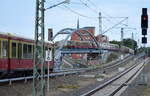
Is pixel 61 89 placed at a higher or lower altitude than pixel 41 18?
lower

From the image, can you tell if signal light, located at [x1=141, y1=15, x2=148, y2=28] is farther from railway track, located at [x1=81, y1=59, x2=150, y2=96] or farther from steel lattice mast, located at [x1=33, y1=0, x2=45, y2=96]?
steel lattice mast, located at [x1=33, y1=0, x2=45, y2=96]

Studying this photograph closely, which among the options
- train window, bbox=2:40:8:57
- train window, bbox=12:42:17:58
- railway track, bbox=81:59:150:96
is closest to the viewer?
train window, bbox=2:40:8:57

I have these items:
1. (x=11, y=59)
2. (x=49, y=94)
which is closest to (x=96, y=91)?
(x=49, y=94)

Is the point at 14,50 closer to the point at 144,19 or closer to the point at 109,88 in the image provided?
the point at 109,88

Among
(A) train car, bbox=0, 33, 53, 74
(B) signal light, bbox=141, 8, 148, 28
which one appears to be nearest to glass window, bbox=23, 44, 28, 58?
(A) train car, bbox=0, 33, 53, 74

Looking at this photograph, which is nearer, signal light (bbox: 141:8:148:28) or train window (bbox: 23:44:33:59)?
signal light (bbox: 141:8:148:28)

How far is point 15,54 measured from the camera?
94.5 ft

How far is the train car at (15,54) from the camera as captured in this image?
26.9m

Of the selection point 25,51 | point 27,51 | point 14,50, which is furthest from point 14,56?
point 27,51

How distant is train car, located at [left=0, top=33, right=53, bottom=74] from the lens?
2694 cm

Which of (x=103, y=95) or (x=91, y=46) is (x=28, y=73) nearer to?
(x=103, y=95)

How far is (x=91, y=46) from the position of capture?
107938mm

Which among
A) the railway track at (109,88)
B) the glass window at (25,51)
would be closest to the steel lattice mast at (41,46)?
the railway track at (109,88)

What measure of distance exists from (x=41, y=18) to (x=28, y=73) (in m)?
15.5
